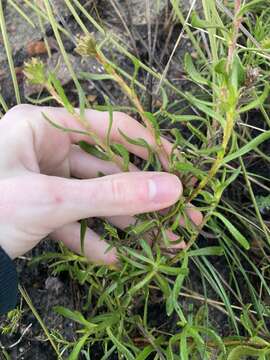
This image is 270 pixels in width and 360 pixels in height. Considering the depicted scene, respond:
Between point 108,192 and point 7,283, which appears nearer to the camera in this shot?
point 108,192

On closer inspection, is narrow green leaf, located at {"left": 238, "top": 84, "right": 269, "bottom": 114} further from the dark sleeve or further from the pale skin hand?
the dark sleeve

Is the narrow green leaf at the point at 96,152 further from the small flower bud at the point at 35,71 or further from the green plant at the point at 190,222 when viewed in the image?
the small flower bud at the point at 35,71

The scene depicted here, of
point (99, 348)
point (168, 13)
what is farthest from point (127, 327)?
point (168, 13)

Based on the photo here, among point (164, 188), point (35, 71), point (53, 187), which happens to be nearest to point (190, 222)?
point (164, 188)

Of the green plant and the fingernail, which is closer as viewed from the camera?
the green plant

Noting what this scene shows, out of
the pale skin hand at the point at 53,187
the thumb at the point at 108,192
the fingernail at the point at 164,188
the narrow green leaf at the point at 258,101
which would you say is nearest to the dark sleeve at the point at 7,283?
the pale skin hand at the point at 53,187

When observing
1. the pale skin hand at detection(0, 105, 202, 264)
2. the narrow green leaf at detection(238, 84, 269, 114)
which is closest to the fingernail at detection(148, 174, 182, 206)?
the pale skin hand at detection(0, 105, 202, 264)

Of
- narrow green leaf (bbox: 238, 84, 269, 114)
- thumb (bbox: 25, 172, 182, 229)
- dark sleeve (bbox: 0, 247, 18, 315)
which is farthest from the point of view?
dark sleeve (bbox: 0, 247, 18, 315)

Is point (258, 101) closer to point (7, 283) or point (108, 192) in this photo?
point (108, 192)
